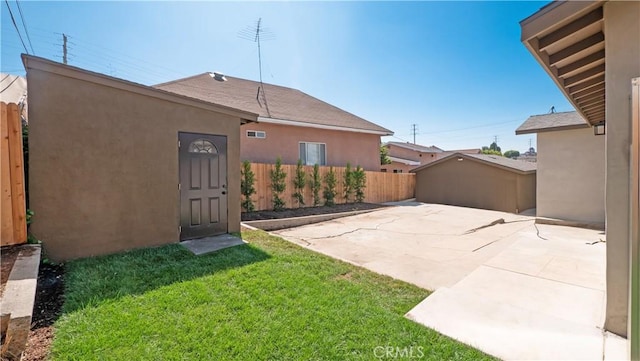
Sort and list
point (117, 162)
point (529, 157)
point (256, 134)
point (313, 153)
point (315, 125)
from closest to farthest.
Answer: point (117, 162) < point (256, 134) < point (315, 125) < point (313, 153) < point (529, 157)

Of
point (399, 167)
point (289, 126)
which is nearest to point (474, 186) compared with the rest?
point (289, 126)

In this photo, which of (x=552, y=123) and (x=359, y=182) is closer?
(x=552, y=123)

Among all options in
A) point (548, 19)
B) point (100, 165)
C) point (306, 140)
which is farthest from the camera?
point (306, 140)

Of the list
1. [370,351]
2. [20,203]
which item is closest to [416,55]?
[370,351]

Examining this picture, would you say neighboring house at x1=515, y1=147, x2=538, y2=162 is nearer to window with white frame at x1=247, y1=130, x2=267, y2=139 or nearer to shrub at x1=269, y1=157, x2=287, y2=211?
window with white frame at x1=247, y1=130, x2=267, y2=139

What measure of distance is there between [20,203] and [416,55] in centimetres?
1182

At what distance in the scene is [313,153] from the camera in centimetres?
1338

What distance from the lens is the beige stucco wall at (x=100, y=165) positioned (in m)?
4.23

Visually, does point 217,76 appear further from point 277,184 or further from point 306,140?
point 277,184

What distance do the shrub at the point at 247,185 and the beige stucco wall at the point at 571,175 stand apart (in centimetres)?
993

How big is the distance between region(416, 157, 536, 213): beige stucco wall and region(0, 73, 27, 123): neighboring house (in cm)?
1652

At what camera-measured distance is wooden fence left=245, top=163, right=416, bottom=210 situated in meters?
10.0

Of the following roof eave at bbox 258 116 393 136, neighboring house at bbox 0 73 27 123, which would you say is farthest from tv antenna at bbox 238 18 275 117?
neighboring house at bbox 0 73 27 123

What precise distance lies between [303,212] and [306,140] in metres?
4.25
